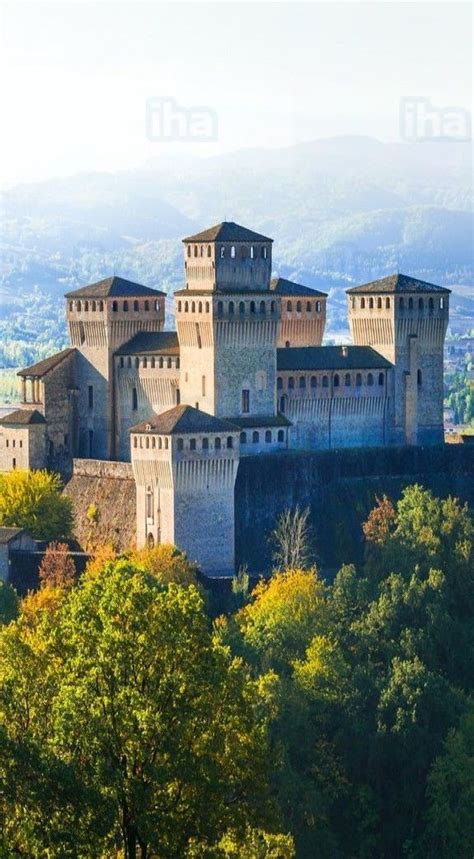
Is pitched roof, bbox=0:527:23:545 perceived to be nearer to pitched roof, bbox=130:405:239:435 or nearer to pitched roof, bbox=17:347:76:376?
pitched roof, bbox=130:405:239:435

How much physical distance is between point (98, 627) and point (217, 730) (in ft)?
7.57

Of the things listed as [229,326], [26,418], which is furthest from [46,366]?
[229,326]

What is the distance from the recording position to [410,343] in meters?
89.0

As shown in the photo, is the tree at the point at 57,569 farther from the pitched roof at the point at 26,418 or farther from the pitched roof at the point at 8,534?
the pitched roof at the point at 26,418

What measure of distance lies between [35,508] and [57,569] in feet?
22.9

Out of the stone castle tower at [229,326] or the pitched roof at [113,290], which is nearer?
the stone castle tower at [229,326]

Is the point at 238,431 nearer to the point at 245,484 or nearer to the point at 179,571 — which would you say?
the point at 245,484

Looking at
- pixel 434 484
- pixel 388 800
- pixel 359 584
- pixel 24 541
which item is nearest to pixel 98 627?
pixel 388 800

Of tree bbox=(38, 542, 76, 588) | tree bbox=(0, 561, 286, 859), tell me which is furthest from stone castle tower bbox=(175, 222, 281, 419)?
tree bbox=(0, 561, 286, 859)

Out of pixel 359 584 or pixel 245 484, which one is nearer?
pixel 359 584

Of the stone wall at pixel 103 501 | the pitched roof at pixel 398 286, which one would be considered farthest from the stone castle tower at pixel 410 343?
the stone wall at pixel 103 501

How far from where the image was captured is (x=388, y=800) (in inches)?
2378

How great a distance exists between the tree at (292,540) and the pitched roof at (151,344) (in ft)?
21.9

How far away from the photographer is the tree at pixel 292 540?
3125 inches
